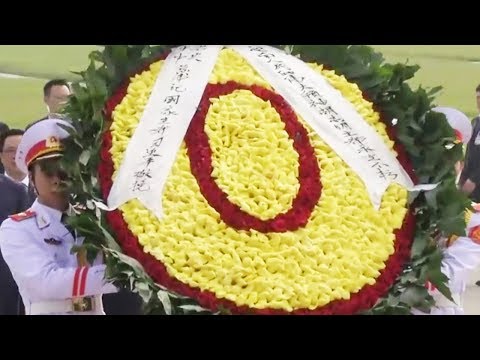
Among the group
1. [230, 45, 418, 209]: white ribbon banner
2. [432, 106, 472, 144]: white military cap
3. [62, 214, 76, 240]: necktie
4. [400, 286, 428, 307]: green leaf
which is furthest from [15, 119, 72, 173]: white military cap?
[432, 106, 472, 144]: white military cap

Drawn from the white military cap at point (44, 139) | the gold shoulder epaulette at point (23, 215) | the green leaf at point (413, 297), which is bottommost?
the green leaf at point (413, 297)

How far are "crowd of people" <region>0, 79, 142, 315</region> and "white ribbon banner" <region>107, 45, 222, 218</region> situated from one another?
0.25 metres

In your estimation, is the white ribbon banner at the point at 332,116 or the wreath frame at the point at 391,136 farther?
the white ribbon banner at the point at 332,116

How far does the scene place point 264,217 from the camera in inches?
117

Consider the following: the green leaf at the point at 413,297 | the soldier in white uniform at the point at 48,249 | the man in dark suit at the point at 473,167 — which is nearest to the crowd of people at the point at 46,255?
the soldier in white uniform at the point at 48,249

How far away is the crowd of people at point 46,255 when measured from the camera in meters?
2.94

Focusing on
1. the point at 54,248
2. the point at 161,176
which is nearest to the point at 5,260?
the point at 54,248

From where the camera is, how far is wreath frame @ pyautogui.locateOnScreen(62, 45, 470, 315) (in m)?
2.81

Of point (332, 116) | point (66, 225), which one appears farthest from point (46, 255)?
point (332, 116)

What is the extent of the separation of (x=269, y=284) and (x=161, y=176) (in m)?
0.55

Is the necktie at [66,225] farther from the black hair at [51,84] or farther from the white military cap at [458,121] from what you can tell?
the white military cap at [458,121]

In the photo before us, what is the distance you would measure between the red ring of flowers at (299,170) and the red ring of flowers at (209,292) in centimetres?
29

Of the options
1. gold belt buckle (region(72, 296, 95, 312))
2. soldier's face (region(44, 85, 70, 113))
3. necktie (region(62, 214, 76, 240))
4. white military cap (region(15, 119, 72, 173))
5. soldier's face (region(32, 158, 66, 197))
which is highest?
soldier's face (region(44, 85, 70, 113))

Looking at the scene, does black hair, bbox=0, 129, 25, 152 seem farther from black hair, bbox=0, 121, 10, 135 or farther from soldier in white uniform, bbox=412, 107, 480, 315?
soldier in white uniform, bbox=412, 107, 480, 315
